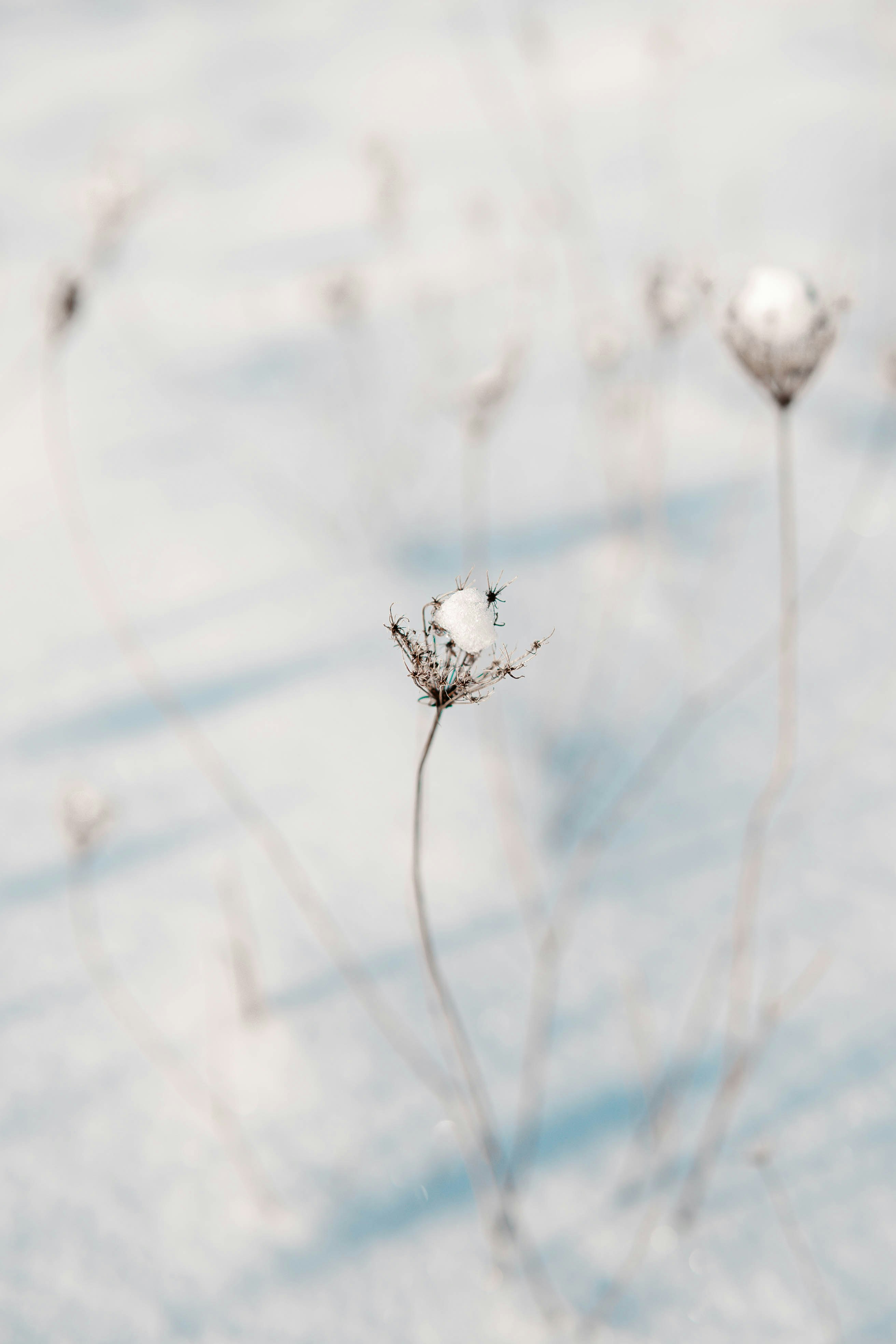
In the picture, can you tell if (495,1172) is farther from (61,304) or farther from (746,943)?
(61,304)

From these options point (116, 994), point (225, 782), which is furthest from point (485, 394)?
point (116, 994)

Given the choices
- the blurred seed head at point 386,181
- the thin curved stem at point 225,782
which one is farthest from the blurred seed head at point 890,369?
the thin curved stem at point 225,782

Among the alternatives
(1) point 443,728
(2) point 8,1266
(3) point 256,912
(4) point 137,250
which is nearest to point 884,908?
(1) point 443,728

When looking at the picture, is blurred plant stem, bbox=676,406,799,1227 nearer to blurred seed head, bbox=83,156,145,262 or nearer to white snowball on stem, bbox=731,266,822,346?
white snowball on stem, bbox=731,266,822,346

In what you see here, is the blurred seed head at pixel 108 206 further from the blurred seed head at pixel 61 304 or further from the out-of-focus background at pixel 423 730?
the blurred seed head at pixel 61 304

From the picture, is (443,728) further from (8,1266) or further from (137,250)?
(137,250)

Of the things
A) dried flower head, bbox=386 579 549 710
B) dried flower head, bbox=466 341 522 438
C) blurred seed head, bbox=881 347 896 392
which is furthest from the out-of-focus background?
dried flower head, bbox=386 579 549 710

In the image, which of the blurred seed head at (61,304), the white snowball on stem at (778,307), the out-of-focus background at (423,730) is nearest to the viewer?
the white snowball on stem at (778,307)
